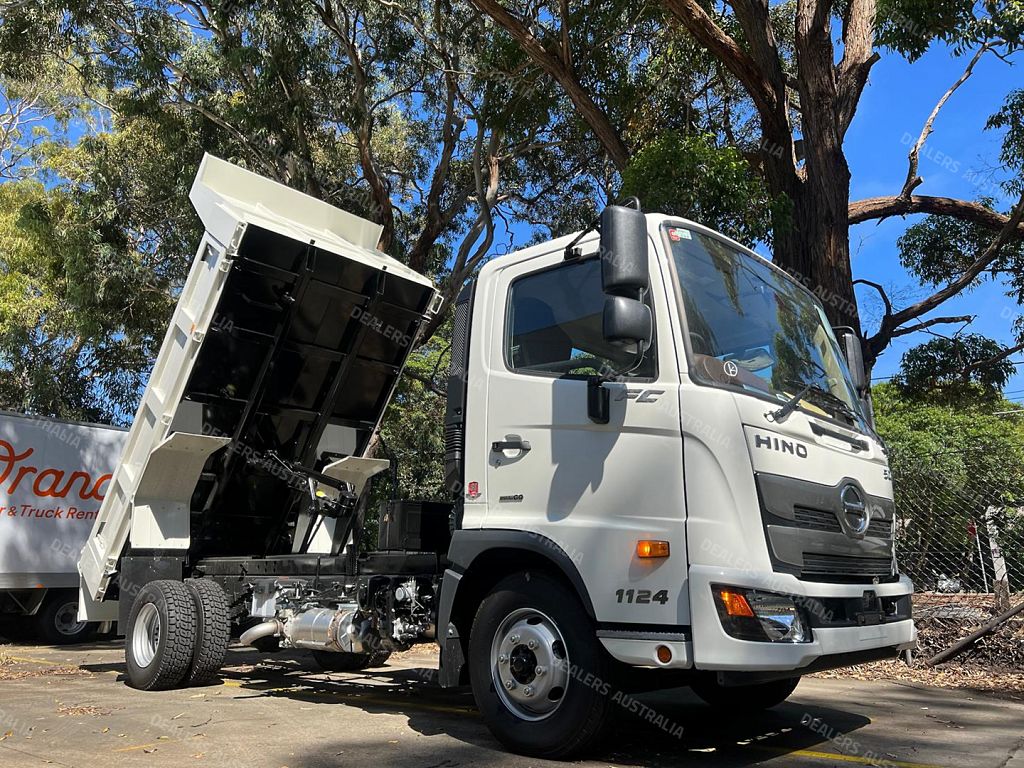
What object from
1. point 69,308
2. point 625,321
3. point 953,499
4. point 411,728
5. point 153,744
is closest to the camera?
point 625,321

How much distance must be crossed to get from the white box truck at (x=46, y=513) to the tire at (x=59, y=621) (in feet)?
0.04

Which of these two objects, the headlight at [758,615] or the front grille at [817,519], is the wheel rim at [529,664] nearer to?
the headlight at [758,615]

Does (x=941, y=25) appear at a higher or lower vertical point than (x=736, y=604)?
higher

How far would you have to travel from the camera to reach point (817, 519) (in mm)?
4578

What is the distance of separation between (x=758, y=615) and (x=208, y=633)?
4520 millimetres

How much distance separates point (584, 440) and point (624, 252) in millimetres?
1023

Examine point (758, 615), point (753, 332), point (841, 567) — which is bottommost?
point (758, 615)

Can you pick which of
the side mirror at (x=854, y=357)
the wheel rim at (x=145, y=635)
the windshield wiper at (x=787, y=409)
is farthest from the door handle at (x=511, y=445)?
the wheel rim at (x=145, y=635)

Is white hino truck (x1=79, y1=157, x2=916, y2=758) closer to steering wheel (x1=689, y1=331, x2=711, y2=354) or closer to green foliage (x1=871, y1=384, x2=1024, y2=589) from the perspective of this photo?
steering wheel (x1=689, y1=331, x2=711, y2=354)

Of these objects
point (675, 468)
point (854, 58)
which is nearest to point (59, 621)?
point (675, 468)

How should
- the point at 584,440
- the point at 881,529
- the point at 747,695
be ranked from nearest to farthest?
A: the point at 584,440 → the point at 881,529 → the point at 747,695

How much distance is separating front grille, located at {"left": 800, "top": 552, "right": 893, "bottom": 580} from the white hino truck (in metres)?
0.01

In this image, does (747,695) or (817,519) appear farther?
(747,695)

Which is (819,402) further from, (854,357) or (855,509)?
(854,357)
